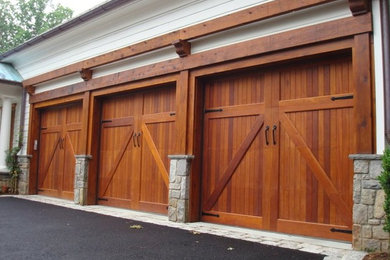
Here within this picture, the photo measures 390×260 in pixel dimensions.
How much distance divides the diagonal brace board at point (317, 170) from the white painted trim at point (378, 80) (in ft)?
2.60

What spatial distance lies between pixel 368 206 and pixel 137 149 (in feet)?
14.3

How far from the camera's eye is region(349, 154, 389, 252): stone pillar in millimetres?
3795

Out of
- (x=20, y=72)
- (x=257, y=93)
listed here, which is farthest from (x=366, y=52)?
(x=20, y=72)

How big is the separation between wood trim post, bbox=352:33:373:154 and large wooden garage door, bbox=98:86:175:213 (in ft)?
10.5

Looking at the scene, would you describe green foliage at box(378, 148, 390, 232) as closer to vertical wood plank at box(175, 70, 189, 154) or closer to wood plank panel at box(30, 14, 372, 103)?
wood plank panel at box(30, 14, 372, 103)

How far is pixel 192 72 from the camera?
5969 mm

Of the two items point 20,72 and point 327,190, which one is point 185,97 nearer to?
point 327,190

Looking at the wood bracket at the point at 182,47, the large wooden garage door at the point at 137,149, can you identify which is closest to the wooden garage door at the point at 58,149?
the large wooden garage door at the point at 137,149

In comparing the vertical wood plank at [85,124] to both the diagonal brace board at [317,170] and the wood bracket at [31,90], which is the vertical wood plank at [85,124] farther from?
the diagonal brace board at [317,170]

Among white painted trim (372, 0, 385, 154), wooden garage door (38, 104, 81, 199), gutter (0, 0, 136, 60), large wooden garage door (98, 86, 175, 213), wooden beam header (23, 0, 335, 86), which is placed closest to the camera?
white painted trim (372, 0, 385, 154)

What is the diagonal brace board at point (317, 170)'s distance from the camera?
4397 millimetres

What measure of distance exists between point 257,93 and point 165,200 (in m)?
2.49

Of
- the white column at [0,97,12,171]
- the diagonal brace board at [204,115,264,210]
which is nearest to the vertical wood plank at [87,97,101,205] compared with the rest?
the diagonal brace board at [204,115,264,210]

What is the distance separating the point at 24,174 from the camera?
9.80m
